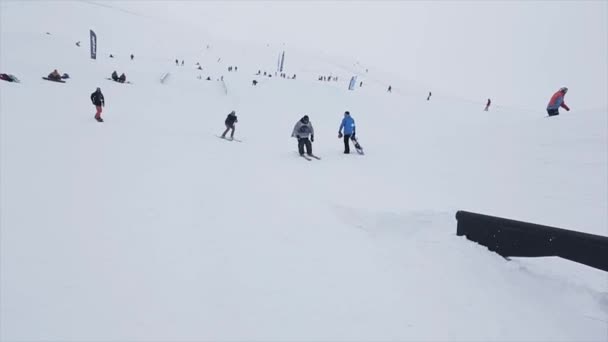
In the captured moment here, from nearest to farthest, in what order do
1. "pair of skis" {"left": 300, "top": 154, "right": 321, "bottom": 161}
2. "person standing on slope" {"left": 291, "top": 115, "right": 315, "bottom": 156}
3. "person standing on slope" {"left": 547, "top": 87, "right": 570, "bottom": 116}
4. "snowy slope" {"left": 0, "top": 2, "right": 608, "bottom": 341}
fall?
"snowy slope" {"left": 0, "top": 2, "right": 608, "bottom": 341} < "person standing on slope" {"left": 291, "top": 115, "right": 315, "bottom": 156} < "pair of skis" {"left": 300, "top": 154, "right": 321, "bottom": 161} < "person standing on slope" {"left": 547, "top": 87, "right": 570, "bottom": 116}

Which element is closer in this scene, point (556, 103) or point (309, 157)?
point (309, 157)

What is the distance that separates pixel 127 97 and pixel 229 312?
67.0 ft

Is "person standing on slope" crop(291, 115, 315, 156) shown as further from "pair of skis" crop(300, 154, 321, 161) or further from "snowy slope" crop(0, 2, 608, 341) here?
"snowy slope" crop(0, 2, 608, 341)

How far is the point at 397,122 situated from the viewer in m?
21.0

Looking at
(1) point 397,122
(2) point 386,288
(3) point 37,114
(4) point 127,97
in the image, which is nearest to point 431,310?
(2) point 386,288

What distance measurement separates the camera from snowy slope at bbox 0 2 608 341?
3512 mm

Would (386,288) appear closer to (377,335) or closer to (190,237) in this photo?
(377,335)

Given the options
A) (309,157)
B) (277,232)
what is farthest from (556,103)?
(277,232)

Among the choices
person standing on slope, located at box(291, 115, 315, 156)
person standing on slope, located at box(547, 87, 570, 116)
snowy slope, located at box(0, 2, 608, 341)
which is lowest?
snowy slope, located at box(0, 2, 608, 341)

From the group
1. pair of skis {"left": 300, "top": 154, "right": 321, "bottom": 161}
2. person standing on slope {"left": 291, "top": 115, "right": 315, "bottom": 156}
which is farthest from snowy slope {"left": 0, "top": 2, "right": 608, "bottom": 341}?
person standing on slope {"left": 291, "top": 115, "right": 315, "bottom": 156}

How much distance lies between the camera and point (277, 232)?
5.46m

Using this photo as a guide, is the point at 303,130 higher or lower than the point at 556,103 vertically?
lower

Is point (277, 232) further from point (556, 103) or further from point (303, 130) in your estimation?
point (556, 103)

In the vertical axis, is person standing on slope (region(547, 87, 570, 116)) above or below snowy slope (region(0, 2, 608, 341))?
above
